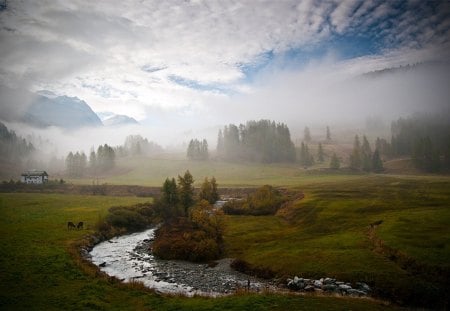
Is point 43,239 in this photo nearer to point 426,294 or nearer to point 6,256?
point 6,256

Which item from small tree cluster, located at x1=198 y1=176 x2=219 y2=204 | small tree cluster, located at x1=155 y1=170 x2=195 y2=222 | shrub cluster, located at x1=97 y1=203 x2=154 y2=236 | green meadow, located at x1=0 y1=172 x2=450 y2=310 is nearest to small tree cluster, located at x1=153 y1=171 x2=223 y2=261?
green meadow, located at x1=0 y1=172 x2=450 y2=310

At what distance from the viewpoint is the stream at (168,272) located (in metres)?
45.0

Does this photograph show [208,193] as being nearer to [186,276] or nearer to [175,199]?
[175,199]

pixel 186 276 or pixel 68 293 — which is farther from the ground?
pixel 68 293

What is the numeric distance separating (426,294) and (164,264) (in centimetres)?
4218

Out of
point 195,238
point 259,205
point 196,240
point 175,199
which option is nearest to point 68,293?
point 196,240

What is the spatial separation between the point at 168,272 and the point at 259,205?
58.2 metres

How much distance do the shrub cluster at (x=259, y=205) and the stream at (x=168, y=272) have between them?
142 ft

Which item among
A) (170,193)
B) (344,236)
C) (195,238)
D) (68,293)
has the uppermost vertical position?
(170,193)

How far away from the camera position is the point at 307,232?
230 ft

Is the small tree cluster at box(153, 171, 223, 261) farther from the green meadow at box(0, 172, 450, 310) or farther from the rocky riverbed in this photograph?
the green meadow at box(0, 172, 450, 310)

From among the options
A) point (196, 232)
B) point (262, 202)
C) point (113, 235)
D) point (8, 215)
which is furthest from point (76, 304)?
point (262, 202)

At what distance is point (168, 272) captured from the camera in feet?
175

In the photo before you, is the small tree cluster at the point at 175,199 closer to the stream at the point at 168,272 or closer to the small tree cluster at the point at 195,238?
the small tree cluster at the point at 195,238
